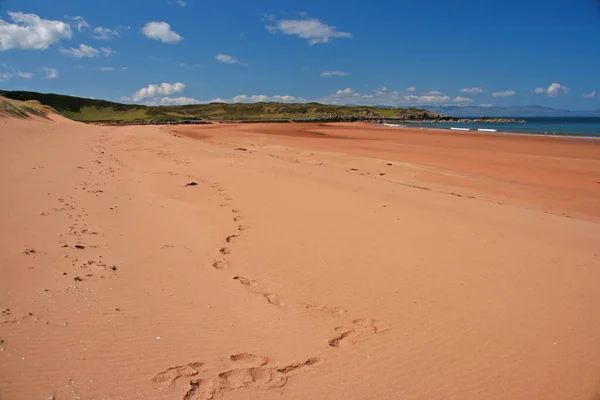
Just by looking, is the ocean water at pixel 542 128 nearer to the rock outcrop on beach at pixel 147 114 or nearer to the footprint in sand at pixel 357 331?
the rock outcrop on beach at pixel 147 114

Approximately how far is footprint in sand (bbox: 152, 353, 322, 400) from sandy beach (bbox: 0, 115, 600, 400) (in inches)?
0.6

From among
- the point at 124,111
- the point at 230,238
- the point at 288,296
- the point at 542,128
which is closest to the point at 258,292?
the point at 288,296

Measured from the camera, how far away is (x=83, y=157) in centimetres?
1606

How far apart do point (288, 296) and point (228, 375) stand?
1.66m

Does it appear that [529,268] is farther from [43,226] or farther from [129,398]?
[43,226]

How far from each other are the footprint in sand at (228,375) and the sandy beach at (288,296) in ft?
0.05

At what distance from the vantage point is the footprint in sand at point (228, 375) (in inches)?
127

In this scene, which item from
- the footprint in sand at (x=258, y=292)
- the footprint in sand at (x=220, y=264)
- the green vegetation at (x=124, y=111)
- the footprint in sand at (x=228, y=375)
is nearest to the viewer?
the footprint in sand at (x=228, y=375)

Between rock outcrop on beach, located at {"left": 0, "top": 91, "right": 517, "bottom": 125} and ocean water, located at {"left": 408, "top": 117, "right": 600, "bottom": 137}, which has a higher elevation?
rock outcrop on beach, located at {"left": 0, "top": 91, "right": 517, "bottom": 125}

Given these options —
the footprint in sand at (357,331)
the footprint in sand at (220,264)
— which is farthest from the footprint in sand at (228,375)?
the footprint in sand at (220,264)

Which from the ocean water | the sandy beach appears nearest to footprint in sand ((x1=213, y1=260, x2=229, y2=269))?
the sandy beach

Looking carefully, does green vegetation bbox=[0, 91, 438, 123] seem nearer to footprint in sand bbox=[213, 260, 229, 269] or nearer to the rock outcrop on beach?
the rock outcrop on beach

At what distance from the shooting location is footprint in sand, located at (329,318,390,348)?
403 centimetres

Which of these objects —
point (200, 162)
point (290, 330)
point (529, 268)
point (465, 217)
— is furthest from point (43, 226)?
point (200, 162)
